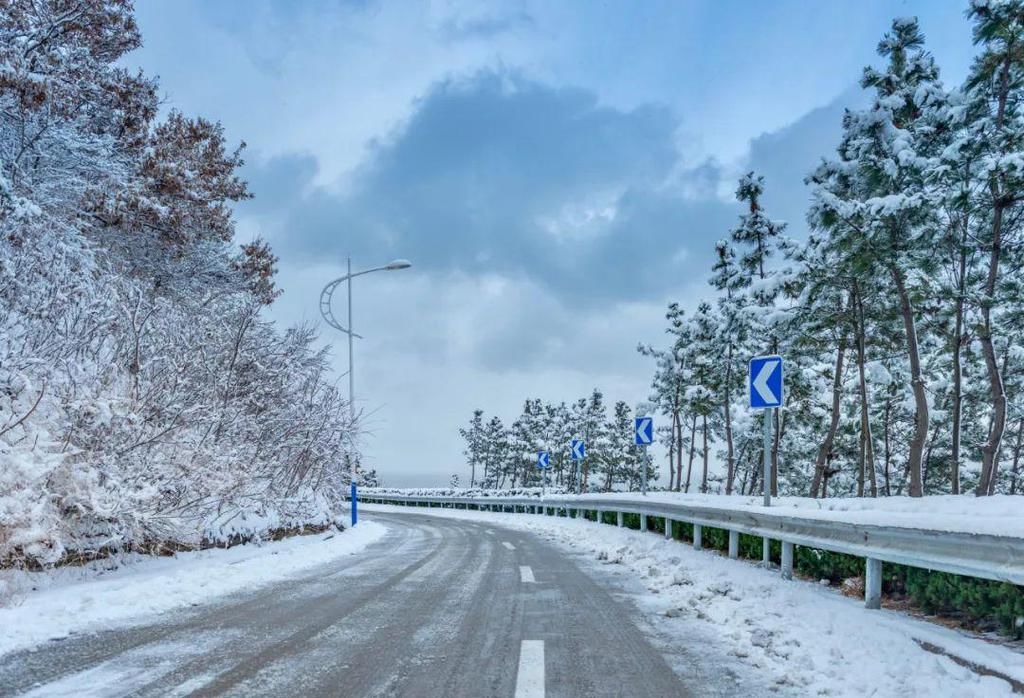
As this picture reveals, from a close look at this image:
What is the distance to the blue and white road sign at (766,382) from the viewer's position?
1159 cm

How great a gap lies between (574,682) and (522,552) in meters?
10.2

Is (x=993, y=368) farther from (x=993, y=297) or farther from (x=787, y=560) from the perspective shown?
(x=787, y=560)

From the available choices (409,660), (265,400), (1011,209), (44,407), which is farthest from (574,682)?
(1011,209)

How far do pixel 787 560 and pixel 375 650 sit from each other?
5.90 meters

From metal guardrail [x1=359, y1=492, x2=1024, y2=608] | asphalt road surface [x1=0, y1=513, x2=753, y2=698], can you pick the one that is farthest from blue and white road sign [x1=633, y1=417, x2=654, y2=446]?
asphalt road surface [x1=0, y1=513, x2=753, y2=698]

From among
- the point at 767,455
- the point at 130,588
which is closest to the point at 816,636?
the point at 767,455

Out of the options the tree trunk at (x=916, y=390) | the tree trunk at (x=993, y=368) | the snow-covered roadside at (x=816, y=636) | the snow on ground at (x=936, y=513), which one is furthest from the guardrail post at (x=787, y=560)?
the tree trunk at (x=916, y=390)

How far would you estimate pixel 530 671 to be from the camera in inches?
205

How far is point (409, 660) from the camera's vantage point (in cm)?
549

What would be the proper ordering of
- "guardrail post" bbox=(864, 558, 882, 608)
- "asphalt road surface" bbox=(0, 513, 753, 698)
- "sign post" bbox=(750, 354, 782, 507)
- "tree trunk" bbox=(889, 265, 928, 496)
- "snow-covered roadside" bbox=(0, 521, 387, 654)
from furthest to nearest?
"tree trunk" bbox=(889, 265, 928, 496) → "sign post" bbox=(750, 354, 782, 507) → "guardrail post" bbox=(864, 558, 882, 608) → "snow-covered roadside" bbox=(0, 521, 387, 654) → "asphalt road surface" bbox=(0, 513, 753, 698)

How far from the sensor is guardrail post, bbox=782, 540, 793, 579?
9398 mm

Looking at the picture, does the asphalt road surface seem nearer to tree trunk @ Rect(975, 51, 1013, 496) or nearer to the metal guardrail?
the metal guardrail

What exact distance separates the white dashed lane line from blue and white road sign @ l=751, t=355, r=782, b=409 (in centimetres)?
676

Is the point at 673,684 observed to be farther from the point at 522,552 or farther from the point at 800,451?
the point at 800,451
